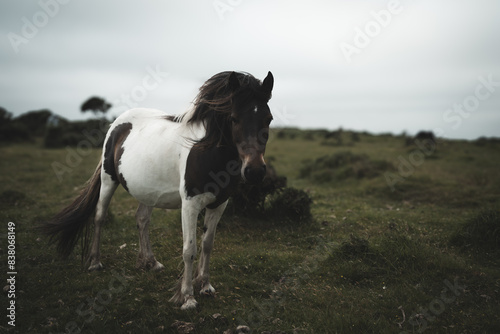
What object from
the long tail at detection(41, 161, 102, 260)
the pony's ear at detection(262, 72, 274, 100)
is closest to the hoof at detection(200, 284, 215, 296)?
the long tail at detection(41, 161, 102, 260)

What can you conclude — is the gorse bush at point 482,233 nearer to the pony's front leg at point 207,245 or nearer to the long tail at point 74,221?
the pony's front leg at point 207,245

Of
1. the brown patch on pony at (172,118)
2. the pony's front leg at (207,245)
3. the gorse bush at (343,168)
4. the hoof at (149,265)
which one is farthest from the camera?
the gorse bush at (343,168)

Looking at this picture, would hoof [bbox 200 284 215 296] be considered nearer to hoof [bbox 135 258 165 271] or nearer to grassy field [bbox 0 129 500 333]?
grassy field [bbox 0 129 500 333]

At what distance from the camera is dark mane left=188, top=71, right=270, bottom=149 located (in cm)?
363

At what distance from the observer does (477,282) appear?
176 inches

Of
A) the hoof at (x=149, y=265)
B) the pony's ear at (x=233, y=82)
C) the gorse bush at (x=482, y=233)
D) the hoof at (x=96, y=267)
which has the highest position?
the pony's ear at (x=233, y=82)

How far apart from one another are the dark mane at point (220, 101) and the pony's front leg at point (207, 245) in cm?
95

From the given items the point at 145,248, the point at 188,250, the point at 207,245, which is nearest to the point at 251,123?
the point at 188,250

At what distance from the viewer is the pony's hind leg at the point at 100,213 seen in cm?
530

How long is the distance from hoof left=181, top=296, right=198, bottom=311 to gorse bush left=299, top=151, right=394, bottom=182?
918 centimetres

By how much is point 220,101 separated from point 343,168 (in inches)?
394

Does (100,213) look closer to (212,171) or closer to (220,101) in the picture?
(212,171)

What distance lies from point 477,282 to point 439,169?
1042 centimetres

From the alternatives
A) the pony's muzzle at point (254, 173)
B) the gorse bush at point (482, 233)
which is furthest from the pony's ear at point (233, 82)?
the gorse bush at point (482, 233)
